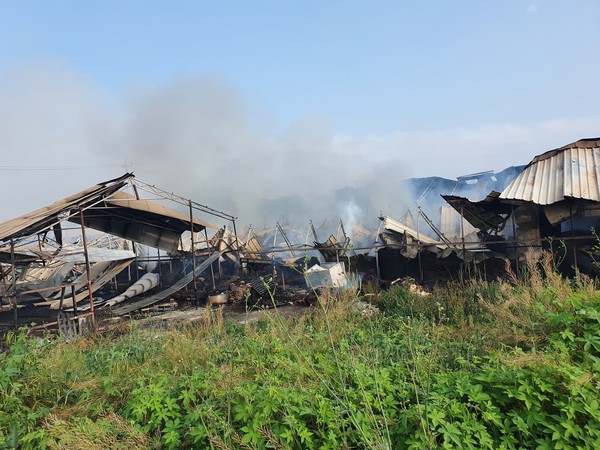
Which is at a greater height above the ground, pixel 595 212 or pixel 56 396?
pixel 595 212

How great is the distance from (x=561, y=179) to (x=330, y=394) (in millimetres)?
10775

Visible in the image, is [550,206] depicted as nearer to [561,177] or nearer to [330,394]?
[561,177]

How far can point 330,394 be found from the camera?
129 inches

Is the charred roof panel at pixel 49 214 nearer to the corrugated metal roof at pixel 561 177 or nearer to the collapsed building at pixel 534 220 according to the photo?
the collapsed building at pixel 534 220

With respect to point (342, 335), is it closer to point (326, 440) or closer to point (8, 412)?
point (326, 440)

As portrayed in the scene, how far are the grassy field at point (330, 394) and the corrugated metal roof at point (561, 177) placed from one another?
662cm

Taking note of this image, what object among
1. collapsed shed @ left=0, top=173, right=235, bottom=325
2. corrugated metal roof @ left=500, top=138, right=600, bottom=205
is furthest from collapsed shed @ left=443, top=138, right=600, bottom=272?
collapsed shed @ left=0, top=173, right=235, bottom=325

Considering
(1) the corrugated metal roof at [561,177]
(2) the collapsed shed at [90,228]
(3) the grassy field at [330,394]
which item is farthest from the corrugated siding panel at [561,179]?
(2) the collapsed shed at [90,228]

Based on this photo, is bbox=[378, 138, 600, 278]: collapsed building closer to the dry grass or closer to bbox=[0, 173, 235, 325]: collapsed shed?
bbox=[0, 173, 235, 325]: collapsed shed

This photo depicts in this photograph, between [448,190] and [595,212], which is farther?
[448,190]

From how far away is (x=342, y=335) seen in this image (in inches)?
215

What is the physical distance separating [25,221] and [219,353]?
7080mm

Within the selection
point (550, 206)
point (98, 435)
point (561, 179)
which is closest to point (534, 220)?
point (550, 206)

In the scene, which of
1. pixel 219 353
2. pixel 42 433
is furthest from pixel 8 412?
pixel 219 353
